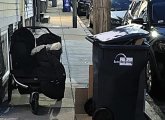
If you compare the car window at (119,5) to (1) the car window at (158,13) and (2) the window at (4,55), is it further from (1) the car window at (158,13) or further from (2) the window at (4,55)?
(2) the window at (4,55)

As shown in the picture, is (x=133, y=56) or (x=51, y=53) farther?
(x=51, y=53)

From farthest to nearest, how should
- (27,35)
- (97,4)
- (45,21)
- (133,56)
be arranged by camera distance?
(45,21) → (27,35) → (97,4) → (133,56)

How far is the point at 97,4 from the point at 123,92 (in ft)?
4.56

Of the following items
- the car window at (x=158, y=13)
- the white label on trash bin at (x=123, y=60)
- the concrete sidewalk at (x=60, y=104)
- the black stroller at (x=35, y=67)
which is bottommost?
the concrete sidewalk at (x=60, y=104)

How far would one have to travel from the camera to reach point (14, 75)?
686cm

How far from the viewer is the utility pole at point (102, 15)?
594 centimetres

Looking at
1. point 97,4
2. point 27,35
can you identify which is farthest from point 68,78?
point 97,4

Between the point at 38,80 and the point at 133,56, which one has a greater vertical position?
the point at 133,56

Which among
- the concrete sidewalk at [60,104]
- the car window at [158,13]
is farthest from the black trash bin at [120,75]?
the car window at [158,13]

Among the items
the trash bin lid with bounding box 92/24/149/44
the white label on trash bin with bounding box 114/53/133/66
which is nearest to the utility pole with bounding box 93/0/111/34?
the trash bin lid with bounding box 92/24/149/44

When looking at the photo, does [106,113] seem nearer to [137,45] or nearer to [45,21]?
[137,45]

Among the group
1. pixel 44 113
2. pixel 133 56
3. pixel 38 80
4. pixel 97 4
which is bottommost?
pixel 44 113

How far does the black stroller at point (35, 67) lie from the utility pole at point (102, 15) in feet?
3.45

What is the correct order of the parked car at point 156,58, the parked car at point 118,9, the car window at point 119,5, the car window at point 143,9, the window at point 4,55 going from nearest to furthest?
the window at point 4,55, the parked car at point 156,58, the car window at point 143,9, the parked car at point 118,9, the car window at point 119,5
